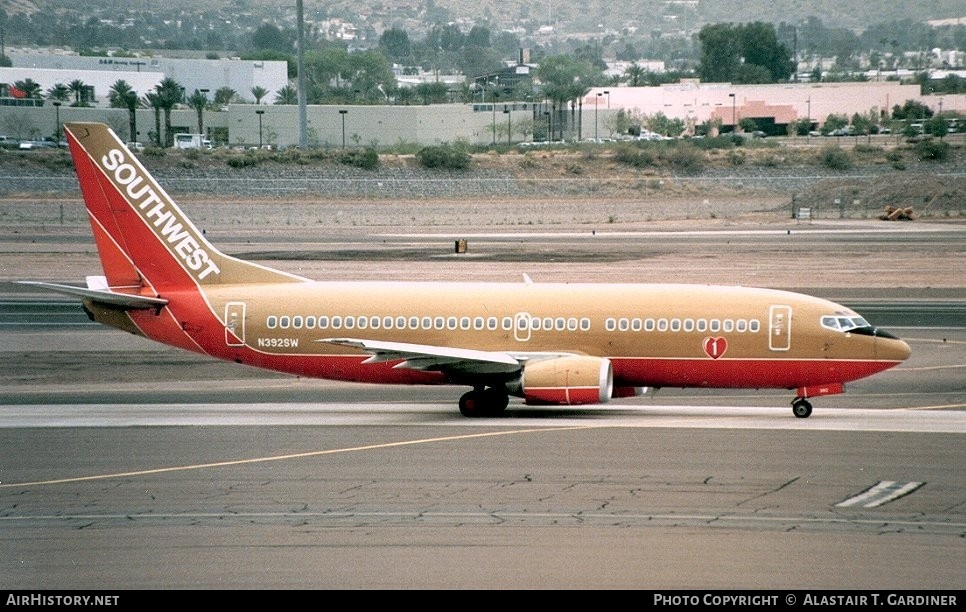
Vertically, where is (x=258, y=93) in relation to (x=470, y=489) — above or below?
above

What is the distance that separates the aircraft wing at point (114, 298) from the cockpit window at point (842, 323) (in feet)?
63.6

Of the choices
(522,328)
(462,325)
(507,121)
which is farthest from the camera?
(507,121)

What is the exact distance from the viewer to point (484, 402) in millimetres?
34250

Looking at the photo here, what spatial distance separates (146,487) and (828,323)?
63.3ft

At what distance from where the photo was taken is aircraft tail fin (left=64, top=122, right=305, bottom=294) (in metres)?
36.0

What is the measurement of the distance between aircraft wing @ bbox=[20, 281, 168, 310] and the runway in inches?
120

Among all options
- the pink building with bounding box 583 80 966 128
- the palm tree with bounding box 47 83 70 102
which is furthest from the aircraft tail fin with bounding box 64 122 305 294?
the pink building with bounding box 583 80 966 128

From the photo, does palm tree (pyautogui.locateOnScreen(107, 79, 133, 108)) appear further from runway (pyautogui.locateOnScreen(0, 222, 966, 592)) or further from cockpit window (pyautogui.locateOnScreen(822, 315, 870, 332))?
cockpit window (pyautogui.locateOnScreen(822, 315, 870, 332))

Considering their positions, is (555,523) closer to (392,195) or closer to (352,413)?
(352,413)

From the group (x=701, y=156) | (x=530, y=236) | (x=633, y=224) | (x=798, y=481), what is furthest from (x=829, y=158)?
(x=798, y=481)

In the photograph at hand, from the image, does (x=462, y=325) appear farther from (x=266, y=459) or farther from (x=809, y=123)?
(x=809, y=123)

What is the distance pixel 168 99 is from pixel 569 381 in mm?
134044

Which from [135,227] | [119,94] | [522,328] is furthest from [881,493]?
[119,94]

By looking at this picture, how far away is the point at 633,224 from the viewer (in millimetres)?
99062
